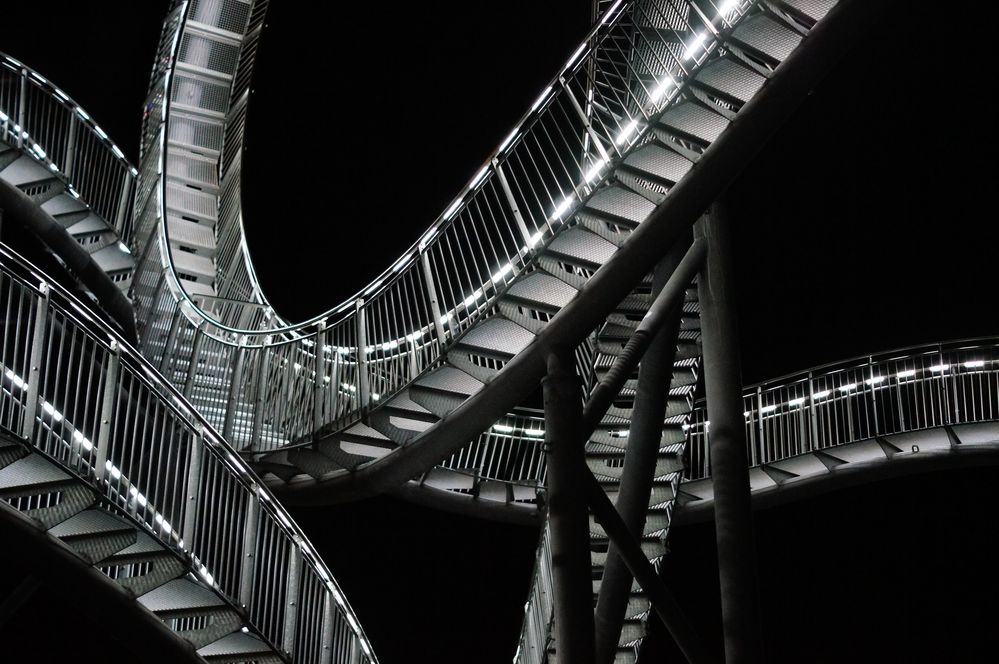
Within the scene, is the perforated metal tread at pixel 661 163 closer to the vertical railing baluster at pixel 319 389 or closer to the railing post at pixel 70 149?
the vertical railing baluster at pixel 319 389

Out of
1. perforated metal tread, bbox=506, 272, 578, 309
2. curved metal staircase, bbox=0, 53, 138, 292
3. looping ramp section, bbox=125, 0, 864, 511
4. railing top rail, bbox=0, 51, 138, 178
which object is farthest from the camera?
railing top rail, bbox=0, 51, 138, 178

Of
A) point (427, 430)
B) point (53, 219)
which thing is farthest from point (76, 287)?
point (427, 430)

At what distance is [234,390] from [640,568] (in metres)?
6.82

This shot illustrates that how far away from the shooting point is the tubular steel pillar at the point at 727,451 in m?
12.6

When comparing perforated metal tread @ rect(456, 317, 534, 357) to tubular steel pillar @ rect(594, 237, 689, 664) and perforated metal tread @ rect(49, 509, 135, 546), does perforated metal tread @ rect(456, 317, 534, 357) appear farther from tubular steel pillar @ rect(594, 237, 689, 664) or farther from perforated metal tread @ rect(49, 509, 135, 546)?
perforated metal tread @ rect(49, 509, 135, 546)

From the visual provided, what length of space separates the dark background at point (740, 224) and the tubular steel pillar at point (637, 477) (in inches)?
394

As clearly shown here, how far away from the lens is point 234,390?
16453 millimetres

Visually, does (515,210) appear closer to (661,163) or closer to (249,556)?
(661,163)

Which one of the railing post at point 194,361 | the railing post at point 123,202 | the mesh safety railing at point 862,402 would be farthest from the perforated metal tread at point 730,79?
the railing post at point 123,202

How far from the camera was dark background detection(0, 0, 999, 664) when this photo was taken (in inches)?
877

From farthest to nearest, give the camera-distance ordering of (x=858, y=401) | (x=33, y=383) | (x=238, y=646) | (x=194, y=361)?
(x=858, y=401) → (x=194, y=361) → (x=238, y=646) → (x=33, y=383)

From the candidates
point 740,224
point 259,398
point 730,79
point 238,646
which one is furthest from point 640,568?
point 740,224

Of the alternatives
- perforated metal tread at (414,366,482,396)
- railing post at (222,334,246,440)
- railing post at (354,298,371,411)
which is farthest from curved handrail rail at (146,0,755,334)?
railing post at (222,334,246,440)

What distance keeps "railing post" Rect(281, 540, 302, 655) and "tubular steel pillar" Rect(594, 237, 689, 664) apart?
3483 millimetres
